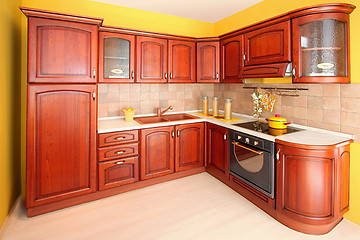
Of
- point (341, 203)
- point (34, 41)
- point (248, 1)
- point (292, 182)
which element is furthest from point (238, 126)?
point (34, 41)

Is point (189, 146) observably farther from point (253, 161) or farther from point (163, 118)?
point (253, 161)

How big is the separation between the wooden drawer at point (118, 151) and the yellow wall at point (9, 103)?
0.89 meters

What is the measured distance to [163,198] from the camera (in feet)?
8.59

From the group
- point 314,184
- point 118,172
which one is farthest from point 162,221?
point 314,184

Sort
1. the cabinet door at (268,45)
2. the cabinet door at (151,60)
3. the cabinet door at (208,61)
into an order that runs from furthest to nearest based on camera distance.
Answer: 1. the cabinet door at (208,61)
2. the cabinet door at (151,60)
3. the cabinet door at (268,45)

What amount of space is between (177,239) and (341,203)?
156 cm

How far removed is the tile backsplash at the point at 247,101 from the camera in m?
2.11

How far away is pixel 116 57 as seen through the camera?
278 centimetres

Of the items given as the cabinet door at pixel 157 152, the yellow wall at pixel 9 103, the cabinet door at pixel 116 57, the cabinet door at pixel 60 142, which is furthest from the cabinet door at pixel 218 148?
the yellow wall at pixel 9 103

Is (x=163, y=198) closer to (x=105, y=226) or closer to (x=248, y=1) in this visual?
(x=105, y=226)

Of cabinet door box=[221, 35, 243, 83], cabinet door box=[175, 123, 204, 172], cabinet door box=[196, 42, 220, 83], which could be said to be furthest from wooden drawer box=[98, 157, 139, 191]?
cabinet door box=[221, 35, 243, 83]

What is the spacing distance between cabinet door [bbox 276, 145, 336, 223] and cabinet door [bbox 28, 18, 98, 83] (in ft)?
7.14

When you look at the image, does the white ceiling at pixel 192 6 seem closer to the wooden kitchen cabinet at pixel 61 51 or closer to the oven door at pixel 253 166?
the wooden kitchen cabinet at pixel 61 51

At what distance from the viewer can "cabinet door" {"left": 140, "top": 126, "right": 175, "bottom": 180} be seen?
9.19ft
